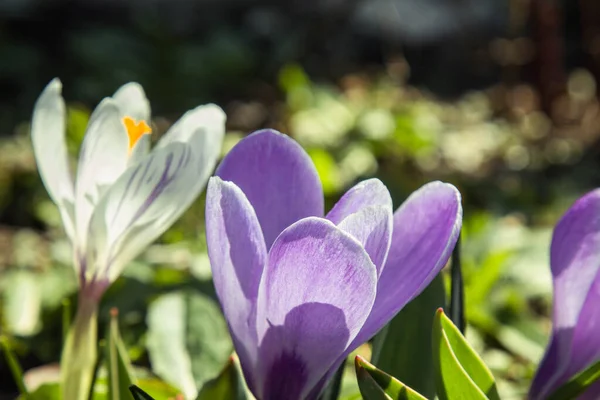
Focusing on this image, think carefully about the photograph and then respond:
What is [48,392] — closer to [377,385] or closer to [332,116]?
[377,385]

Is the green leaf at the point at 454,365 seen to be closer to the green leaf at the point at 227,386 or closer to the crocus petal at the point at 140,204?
the green leaf at the point at 227,386

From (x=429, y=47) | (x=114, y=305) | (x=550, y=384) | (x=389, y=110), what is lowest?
(x=429, y=47)

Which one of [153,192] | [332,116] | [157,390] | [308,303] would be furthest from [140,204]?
[332,116]

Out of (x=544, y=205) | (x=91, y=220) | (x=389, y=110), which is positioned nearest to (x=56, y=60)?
(x=389, y=110)

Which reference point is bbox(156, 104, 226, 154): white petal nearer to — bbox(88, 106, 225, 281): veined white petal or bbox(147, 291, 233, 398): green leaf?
bbox(88, 106, 225, 281): veined white petal

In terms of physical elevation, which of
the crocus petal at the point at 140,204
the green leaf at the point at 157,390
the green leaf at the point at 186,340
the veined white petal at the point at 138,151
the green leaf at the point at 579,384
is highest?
the veined white petal at the point at 138,151

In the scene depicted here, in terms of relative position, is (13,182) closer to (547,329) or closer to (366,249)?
(547,329)

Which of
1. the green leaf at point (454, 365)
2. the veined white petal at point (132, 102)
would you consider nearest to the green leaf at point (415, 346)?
the green leaf at point (454, 365)
